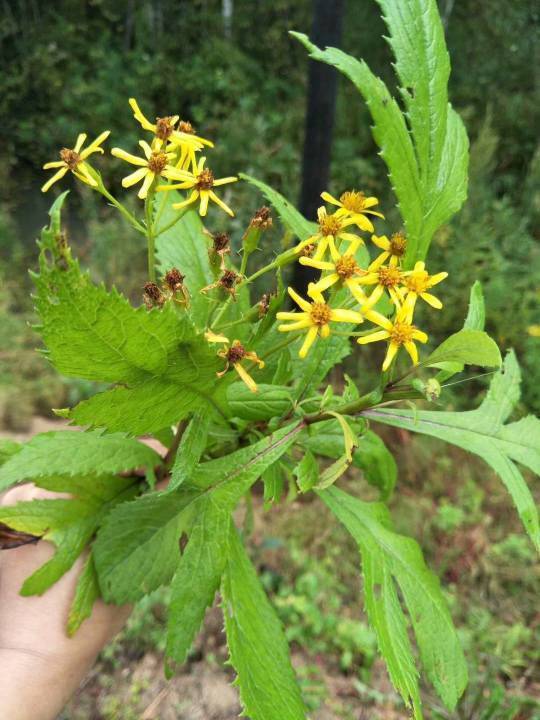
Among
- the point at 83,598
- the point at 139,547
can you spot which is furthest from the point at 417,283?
the point at 83,598

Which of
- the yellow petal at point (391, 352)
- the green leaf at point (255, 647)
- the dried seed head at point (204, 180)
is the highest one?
the dried seed head at point (204, 180)

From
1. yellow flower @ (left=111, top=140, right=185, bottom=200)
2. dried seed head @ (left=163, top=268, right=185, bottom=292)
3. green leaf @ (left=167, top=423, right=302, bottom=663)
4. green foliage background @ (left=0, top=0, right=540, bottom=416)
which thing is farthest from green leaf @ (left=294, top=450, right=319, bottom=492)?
green foliage background @ (left=0, top=0, right=540, bottom=416)

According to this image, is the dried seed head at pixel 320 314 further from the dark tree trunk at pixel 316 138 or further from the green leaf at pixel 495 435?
the dark tree trunk at pixel 316 138

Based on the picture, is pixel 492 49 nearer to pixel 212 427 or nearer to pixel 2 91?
pixel 2 91

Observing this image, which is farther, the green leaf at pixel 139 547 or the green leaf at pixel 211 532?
the green leaf at pixel 139 547

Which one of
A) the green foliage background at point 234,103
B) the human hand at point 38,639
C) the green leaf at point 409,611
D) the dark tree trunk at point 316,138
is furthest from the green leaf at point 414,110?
the green foliage background at point 234,103

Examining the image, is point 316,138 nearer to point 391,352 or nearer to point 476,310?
point 476,310

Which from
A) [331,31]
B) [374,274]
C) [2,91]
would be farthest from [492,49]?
[374,274]
